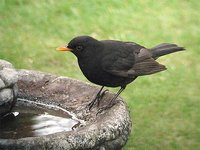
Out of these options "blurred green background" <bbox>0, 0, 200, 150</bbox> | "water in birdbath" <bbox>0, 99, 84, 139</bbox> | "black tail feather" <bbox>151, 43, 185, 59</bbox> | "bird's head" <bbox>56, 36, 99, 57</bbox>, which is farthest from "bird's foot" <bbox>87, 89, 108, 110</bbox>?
"blurred green background" <bbox>0, 0, 200, 150</bbox>

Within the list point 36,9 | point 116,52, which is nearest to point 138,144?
point 116,52

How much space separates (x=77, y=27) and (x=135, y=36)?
950mm

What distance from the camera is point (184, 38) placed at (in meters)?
10.1

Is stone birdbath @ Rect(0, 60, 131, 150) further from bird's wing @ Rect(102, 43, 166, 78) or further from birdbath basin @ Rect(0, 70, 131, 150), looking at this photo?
bird's wing @ Rect(102, 43, 166, 78)

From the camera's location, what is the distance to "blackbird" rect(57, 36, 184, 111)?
5.58 m

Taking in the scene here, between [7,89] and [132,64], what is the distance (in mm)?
1323

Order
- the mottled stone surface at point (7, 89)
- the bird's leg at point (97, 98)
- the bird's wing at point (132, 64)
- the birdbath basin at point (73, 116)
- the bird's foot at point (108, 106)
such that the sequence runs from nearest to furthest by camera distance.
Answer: the birdbath basin at point (73, 116) < the mottled stone surface at point (7, 89) < the bird's foot at point (108, 106) < the bird's leg at point (97, 98) < the bird's wing at point (132, 64)

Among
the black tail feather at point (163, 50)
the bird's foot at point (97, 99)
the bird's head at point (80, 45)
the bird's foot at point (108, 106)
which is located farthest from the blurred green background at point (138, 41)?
the bird's head at point (80, 45)

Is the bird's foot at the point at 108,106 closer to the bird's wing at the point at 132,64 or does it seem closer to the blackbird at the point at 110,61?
the blackbird at the point at 110,61

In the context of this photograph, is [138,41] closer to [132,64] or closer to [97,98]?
[132,64]

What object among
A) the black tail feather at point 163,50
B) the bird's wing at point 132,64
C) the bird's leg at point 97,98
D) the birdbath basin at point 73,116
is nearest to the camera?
the birdbath basin at point 73,116

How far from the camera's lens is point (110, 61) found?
225 inches

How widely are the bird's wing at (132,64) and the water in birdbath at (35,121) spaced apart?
581mm

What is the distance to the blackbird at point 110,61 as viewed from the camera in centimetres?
Answer: 558
